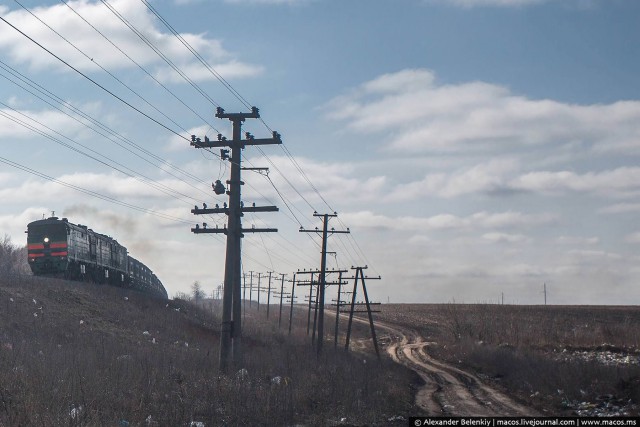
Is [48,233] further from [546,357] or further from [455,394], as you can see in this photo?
[546,357]

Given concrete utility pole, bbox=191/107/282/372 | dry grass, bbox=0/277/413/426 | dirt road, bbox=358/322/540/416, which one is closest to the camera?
Answer: dry grass, bbox=0/277/413/426

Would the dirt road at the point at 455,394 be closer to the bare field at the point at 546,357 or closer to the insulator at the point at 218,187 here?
the bare field at the point at 546,357

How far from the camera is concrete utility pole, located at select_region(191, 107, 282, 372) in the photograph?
2804cm

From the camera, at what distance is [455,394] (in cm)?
2958

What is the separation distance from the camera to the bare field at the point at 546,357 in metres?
24.4

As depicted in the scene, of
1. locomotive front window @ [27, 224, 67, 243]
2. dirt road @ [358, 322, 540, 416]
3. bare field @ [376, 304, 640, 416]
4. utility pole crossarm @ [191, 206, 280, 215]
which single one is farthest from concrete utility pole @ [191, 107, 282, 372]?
locomotive front window @ [27, 224, 67, 243]

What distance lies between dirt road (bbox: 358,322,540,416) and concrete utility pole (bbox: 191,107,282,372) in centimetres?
724

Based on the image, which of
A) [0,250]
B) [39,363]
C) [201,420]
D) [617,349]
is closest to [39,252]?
[39,363]

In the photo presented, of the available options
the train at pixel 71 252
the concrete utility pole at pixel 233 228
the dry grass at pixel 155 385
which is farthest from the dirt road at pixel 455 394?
the train at pixel 71 252

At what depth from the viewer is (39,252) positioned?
1898 inches

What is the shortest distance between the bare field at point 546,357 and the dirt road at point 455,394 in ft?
2.47

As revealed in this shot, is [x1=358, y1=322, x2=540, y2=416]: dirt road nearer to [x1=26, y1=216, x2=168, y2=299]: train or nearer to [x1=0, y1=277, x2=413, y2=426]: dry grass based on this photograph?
[x1=0, y1=277, x2=413, y2=426]: dry grass

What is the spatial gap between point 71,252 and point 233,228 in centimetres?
2425

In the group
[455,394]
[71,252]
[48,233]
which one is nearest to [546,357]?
[455,394]
